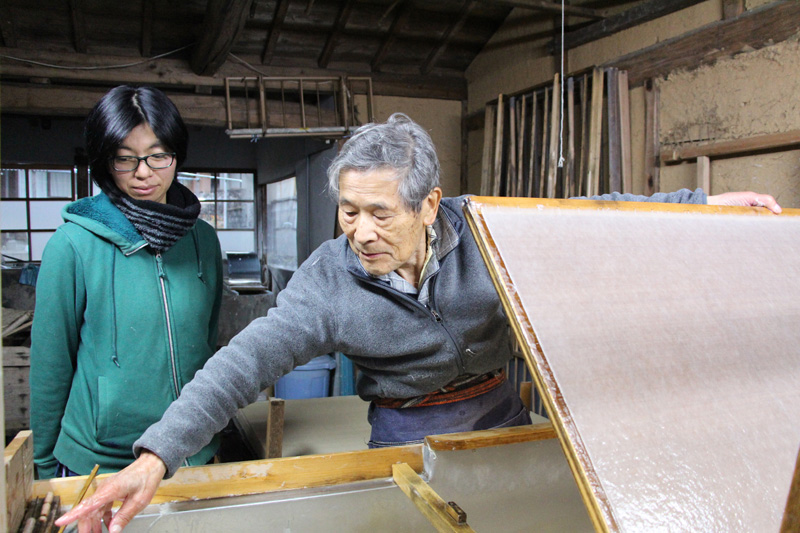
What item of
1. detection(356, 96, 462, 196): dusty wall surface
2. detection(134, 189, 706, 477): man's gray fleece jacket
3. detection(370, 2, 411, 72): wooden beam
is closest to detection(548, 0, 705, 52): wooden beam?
detection(370, 2, 411, 72): wooden beam

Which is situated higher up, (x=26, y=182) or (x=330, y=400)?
(x=26, y=182)

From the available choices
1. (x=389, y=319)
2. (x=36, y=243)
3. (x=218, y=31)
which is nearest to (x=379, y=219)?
(x=389, y=319)

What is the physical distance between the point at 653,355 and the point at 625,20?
366 cm

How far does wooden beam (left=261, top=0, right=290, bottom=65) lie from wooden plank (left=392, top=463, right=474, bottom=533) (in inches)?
161

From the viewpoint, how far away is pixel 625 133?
387cm

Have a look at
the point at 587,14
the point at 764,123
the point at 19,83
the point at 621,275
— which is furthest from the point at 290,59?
the point at 621,275

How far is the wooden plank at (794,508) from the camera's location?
44 centimetres

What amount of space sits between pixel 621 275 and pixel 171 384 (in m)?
1.04

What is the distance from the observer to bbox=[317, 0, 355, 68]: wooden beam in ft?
15.5

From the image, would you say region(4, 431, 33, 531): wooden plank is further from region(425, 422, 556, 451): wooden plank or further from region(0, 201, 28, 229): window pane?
region(0, 201, 28, 229): window pane

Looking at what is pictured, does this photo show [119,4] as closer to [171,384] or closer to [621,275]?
[171,384]

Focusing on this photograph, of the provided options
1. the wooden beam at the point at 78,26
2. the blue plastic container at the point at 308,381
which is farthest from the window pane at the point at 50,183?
the blue plastic container at the point at 308,381

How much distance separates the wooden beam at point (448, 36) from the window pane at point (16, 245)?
5227mm

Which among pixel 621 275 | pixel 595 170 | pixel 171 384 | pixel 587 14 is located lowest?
pixel 171 384
